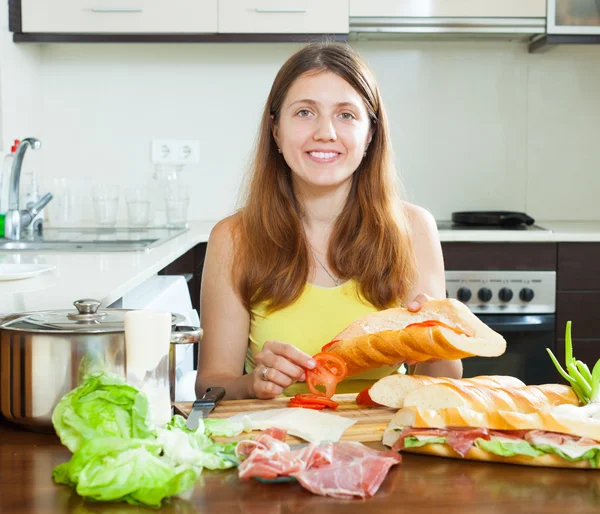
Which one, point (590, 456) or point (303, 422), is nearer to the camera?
point (590, 456)

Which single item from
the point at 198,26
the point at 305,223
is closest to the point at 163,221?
the point at 198,26

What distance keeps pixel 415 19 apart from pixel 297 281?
1.71 metres

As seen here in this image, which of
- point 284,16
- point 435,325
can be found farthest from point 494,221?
point 435,325

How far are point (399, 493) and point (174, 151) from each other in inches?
111

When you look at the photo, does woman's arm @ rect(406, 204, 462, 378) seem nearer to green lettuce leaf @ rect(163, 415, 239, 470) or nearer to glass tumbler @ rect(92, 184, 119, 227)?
green lettuce leaf @ rect(163, 415, 239, 470)

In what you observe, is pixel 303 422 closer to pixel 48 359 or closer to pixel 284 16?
pixel 48 359

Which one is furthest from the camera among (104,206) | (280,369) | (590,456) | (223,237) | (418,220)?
(104,206)

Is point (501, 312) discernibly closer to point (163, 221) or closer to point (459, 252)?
point (459, 252)

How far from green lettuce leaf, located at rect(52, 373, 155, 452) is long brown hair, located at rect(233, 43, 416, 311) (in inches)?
33.4

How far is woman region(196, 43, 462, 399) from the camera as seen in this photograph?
5.67 feet

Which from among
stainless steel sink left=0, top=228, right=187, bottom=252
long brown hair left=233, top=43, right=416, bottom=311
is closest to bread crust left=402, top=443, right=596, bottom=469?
long brown hair left=233, top=43, right=416, bottom=311

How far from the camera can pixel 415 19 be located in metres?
3.14

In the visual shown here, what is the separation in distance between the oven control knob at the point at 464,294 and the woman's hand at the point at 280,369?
1783 mm

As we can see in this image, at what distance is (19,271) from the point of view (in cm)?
190
